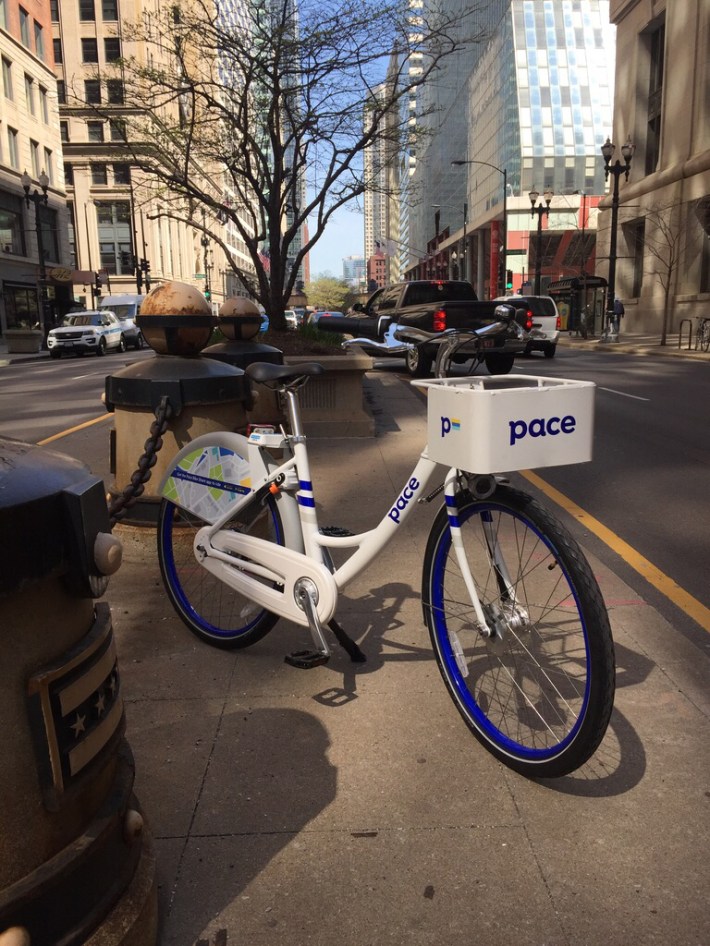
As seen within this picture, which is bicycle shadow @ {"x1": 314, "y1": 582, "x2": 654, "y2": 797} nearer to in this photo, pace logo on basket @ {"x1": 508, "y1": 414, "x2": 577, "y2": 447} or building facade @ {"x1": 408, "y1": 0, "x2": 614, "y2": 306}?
pace logo on basket @ {"x1": 508, "y1": 414, "x2": 577, "y2": 447}

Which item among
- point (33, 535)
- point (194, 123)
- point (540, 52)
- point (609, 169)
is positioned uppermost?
point (540, 52)

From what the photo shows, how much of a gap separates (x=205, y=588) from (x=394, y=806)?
184 cm

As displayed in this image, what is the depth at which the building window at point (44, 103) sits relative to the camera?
2023 inches

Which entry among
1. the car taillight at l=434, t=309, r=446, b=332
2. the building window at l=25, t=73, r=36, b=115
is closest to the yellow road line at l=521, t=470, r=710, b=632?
the car taillight at l=434, t=309, r=446, b=332

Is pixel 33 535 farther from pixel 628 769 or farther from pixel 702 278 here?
pixel 702 278

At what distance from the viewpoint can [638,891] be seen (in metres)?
2.11

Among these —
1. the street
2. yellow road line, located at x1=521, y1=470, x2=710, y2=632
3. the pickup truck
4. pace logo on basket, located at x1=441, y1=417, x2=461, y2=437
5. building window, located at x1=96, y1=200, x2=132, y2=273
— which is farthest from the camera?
building window, located at x1=96, y1=200, x2=132, y2=273

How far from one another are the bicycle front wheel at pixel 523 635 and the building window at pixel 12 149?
51409 millimetres

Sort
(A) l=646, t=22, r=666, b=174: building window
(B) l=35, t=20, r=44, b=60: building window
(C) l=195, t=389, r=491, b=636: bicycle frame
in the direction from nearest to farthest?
(C) l=195, t=389, r=491, b=636: bicycle frame < (A) l=646, t=22, r=666, b=174: building window < (B) l=35, t=20, r=44, b=60: building window

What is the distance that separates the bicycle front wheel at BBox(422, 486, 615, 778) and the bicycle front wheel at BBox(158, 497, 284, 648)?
90 centimetres

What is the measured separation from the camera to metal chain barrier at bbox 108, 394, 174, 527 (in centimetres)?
329

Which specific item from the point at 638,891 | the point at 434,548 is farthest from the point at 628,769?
the point at 434,548

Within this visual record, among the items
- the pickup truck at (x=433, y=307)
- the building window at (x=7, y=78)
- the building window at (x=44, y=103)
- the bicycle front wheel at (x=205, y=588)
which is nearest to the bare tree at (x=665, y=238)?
the pickup truck at (x=433, y=307)

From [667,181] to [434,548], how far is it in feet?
129
